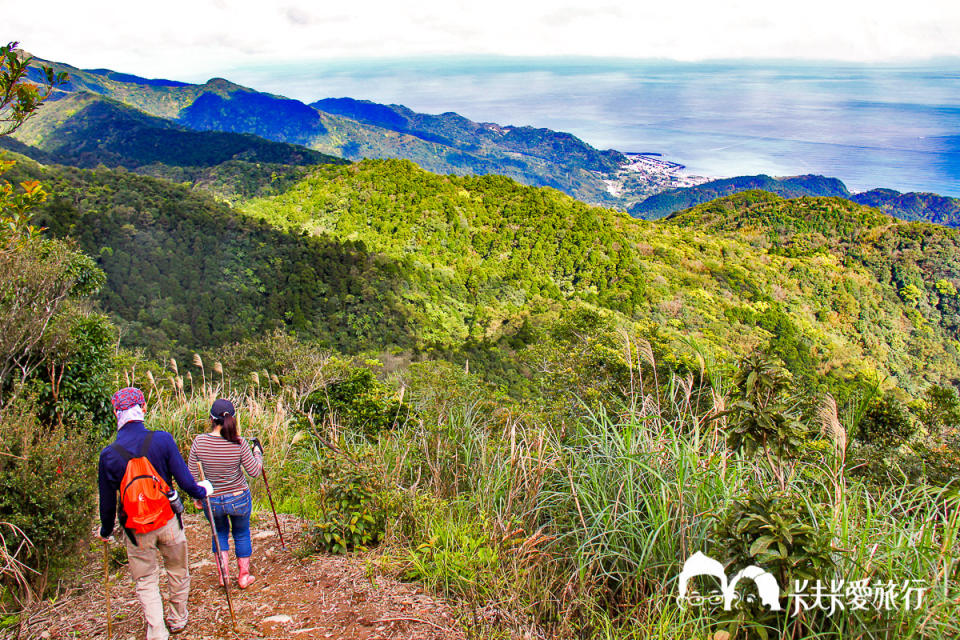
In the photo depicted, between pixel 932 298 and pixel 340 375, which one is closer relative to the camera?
pixel 340 375

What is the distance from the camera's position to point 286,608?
2785 mm

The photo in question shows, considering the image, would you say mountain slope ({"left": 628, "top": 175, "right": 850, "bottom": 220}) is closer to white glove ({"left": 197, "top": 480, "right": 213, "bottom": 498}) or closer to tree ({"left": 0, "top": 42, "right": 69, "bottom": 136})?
tree ({"left": 0, "top": 42, "right": 69, "bottom": 136})

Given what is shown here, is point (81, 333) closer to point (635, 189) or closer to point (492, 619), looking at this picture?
point (492, 619)

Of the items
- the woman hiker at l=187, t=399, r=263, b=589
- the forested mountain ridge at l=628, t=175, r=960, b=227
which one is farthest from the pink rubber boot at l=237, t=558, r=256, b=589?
the forested mountain ridge at l=628, t=175, r=960, b=227

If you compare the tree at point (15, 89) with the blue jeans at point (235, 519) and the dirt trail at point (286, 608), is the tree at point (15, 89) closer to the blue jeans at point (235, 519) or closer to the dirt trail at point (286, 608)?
the blue jeans at point (235, 519)

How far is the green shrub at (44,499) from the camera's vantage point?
2789mm

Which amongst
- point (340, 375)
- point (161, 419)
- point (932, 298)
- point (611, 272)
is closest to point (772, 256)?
point (932, 298)

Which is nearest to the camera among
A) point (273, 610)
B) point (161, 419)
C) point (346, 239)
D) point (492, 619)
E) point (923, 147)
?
point (492, 619)

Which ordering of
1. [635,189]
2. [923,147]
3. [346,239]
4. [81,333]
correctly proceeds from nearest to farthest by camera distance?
[81,333], [346,239], [923,147], [635,189]

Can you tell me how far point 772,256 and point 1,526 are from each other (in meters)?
53.8

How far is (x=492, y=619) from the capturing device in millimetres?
2424

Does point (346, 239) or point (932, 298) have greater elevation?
point (346, 239)

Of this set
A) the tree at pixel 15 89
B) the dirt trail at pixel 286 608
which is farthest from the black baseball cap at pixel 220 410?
the tree at pixel 15 89

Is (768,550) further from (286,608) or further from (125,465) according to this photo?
(125,465)
